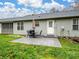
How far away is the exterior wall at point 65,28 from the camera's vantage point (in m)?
20.7

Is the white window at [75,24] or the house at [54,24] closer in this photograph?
the white window at [75,24]

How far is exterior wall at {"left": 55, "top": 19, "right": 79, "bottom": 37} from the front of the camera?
2070 cm

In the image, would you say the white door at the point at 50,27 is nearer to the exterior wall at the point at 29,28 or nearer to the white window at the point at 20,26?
the exterior wall at the point at 29,28

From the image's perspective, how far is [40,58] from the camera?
8.96 m

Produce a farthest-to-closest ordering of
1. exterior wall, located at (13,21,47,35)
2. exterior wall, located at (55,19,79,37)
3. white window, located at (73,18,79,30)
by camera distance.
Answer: exterior wall, located at (13,21,47,35), exterior wall, located at (55,19,79,37), white window, located at (73,18,79,30)

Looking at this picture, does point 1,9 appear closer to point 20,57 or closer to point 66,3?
point 66,3

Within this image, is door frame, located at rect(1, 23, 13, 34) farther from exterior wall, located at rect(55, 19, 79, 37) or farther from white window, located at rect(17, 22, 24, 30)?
exterior wall, located at rect(55, 19, 79, 37)

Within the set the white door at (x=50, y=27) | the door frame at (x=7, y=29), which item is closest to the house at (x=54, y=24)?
the white door at (x=50, y=27)

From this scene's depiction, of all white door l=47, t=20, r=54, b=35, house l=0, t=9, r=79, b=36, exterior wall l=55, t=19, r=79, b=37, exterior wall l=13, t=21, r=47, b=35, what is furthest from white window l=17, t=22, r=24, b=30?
exterior wall l=55, t=19, r=79, b=37

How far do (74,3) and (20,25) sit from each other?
64.1 ft

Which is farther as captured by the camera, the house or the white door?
the white door

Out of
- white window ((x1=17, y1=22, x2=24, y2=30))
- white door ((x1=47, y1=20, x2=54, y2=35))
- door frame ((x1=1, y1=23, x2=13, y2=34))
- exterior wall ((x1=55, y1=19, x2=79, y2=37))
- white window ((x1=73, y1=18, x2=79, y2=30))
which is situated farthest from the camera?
door frame ((x1=1, y1=23, x2=13, y2=34))

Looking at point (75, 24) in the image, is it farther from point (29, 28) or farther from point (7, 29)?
point (7, 29)

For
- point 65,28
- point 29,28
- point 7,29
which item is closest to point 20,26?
point 29,28
